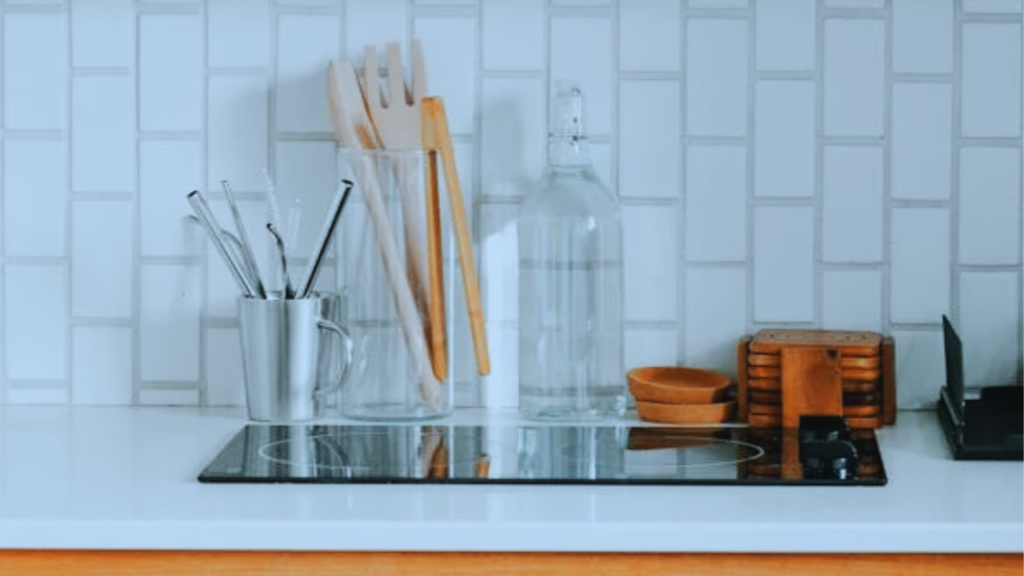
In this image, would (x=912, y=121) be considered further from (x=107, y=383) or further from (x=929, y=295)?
(x=107, y=383)

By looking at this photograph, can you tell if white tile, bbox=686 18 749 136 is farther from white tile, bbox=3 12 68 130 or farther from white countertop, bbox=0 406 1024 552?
white tile, bbox=3 12 68 130

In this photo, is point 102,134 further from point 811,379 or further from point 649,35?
point 811,379

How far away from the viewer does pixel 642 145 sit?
2188 millimetres

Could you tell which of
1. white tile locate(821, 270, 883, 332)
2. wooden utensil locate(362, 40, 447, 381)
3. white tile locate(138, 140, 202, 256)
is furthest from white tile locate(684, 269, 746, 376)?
white tile locate(138, 140, 202, 256)

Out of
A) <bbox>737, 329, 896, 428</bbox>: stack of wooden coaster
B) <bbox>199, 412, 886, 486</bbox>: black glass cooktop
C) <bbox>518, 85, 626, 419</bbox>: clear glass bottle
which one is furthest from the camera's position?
<bbox>518, 85, 626, 419</bbox>: clear glass bottle

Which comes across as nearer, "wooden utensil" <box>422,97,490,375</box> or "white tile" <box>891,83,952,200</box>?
"wooden utensil" <box>422,97,490,375</box>

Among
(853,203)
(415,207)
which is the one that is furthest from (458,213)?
(853,203)

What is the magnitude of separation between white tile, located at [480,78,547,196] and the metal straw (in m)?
0.23

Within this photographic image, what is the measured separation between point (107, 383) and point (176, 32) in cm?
44

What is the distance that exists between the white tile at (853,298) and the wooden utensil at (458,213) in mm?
436

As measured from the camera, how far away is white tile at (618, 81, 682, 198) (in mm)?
2182

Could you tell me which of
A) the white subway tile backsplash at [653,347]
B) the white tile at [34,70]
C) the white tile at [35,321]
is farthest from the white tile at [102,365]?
the white subway tile backsplash at [653,347]

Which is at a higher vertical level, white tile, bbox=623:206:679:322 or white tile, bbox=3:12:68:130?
white tile, bbox=3:12:68:130

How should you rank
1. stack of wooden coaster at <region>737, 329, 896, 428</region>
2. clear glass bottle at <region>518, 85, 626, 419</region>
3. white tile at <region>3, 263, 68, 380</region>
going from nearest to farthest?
stack of wooden coaster at <region>737, 329, 896, 428</region>, clear glass bottle at <region>518, 85, 626, 419</region>, white tile at <region>3, 263, 68, 380</region>
